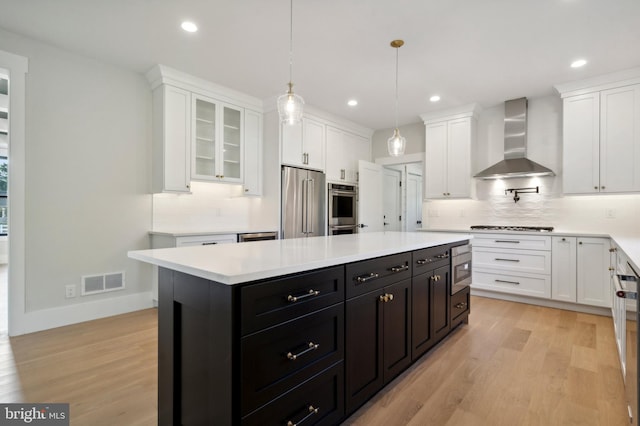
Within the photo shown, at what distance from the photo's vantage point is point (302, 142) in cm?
461

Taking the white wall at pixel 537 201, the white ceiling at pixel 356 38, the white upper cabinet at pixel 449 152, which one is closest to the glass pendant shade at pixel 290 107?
the white ceiling at pixel 356 38

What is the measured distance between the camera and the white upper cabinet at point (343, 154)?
16.7ft

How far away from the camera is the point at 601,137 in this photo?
3572mm

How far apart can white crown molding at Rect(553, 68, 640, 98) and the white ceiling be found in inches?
5.1

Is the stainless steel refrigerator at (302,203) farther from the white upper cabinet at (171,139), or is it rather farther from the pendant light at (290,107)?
the pendant light at (290,107)

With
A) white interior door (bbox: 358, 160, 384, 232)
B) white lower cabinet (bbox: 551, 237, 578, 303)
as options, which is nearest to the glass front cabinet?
white interior door (bbox: 358, 160, 384, 232)

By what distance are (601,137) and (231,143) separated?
4419 millimetres

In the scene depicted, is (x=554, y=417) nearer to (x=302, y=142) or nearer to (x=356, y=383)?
(x=356, y=383)

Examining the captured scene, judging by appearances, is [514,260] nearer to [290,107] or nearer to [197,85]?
[290,107]

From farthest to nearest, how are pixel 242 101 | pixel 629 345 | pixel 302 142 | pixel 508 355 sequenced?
pixel 302 142
pixel 242 101
pixel 508 355
pixel 629 345

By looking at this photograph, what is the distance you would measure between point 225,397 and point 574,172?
442cm

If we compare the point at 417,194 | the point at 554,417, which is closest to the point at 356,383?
the point at 554,417

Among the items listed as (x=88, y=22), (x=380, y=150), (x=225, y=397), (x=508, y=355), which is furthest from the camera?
(x=380, y=150)

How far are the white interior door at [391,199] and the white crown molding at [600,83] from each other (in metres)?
2.88
